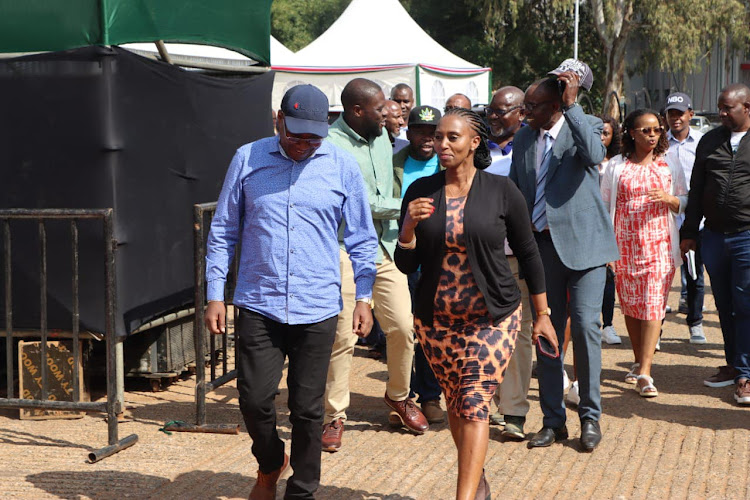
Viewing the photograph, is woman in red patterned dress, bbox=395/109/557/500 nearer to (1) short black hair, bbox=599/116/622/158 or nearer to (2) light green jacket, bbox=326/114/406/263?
(2) light green jacket, bbox=326/114/406/263

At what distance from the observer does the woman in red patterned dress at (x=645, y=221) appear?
24.8 ft

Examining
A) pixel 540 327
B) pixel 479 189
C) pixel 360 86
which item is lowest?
pixel 540 327

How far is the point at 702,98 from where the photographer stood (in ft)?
167

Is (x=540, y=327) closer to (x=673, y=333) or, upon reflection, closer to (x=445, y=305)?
(x=445, y=305)

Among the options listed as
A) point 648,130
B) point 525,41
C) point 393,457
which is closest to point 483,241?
point 393,457

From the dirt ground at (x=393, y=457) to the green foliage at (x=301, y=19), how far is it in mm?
50065

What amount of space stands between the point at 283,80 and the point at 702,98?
116 feet

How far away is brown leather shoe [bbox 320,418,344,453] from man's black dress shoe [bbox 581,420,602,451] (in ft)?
4.77

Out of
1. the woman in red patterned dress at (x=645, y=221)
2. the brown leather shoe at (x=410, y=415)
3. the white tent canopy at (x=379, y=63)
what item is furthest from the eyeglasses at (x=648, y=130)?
the white tent canopy at (x=379, y=63)

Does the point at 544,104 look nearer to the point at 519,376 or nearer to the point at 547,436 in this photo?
the point at 519,376

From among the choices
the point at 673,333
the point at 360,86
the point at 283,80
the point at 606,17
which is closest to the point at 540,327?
the point at 360,86

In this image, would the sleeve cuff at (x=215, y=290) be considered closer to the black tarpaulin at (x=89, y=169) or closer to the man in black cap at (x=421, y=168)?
the man in black cap at (x=421, y=168)

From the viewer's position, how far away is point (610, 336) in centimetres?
956

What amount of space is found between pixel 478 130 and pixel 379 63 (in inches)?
678
